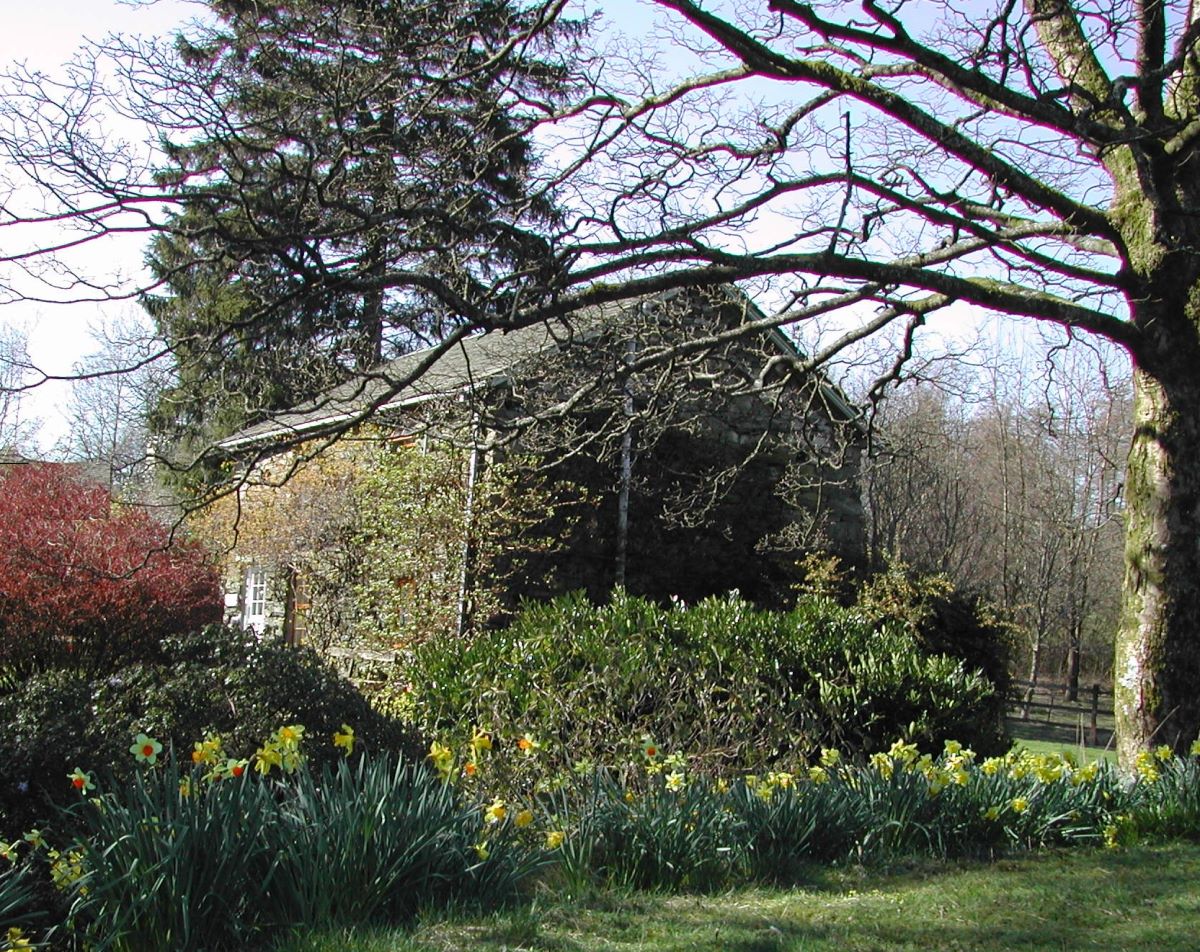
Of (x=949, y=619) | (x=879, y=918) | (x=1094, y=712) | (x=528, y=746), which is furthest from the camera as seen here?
(x=1094, y=712)

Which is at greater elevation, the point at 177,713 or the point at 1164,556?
the point at 1164,556

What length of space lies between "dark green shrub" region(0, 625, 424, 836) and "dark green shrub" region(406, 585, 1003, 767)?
43.6 inches

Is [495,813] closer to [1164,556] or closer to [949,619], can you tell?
[1164,556]

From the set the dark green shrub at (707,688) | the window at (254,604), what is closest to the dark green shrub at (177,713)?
the dark green shrub at (707,688)

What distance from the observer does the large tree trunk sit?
7.23 m

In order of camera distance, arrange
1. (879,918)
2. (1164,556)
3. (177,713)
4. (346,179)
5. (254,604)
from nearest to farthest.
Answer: (879,918) < (177,713) < (1164,556) < (346,179) < (254,604)

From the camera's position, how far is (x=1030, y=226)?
7.67m

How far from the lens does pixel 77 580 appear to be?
11.9 meters

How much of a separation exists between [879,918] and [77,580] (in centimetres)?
1011

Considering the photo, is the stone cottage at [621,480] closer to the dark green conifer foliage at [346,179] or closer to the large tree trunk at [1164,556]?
the dark green conifer foliage at [346,179]

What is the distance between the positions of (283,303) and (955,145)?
14.6 ft

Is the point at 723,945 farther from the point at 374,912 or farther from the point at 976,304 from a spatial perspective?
the point at 976,304

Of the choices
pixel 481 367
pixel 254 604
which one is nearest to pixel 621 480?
pixel 481 367

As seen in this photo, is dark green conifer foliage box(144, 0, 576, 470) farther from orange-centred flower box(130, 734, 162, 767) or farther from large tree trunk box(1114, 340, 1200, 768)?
large tree trunk box(1114, 340, 1200, 768)
